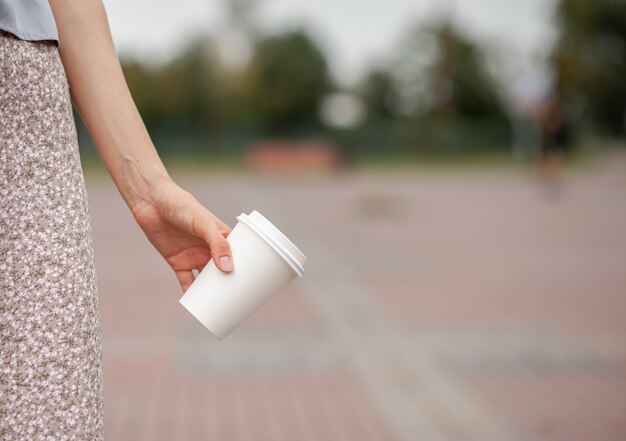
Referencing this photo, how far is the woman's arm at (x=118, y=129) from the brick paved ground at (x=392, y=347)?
2.90 meters

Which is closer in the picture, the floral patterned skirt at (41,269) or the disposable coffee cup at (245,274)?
the floral patterned skirt at (41,269)

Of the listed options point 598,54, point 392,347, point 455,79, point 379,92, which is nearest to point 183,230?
point 392,347

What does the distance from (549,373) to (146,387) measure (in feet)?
7.46

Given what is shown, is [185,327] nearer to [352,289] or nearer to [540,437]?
[352,289]

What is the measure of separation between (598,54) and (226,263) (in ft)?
182

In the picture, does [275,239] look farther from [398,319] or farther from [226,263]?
[398,319]

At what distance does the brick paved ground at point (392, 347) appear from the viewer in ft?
14.5

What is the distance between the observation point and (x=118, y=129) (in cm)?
143

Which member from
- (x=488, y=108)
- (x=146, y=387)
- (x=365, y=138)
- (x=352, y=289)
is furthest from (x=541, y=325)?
(x=488, y=108)

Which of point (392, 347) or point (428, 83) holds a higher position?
point (392, 347)

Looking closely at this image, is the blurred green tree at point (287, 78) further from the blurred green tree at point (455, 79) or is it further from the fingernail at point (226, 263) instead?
the fingernail at point (226, 263)

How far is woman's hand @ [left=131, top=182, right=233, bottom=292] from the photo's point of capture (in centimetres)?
139

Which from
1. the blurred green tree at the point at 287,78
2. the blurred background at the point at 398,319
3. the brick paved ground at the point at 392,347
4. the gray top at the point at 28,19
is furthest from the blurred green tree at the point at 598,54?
the gray top at the point at 28,19

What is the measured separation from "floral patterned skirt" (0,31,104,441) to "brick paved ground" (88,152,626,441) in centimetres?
309
